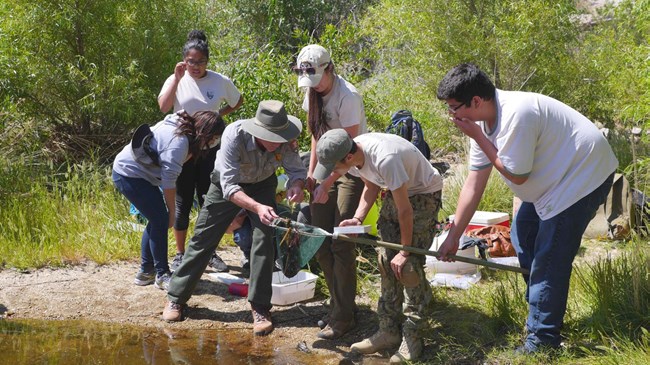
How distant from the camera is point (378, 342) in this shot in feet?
17.1

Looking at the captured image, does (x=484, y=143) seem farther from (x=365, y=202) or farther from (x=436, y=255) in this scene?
(x=365, y=202)

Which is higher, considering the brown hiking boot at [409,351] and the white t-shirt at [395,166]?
the white t-shirt at [395,166]

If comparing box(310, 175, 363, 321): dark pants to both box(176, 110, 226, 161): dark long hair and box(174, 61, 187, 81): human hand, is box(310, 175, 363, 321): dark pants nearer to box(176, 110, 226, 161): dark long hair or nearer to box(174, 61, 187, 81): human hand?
box(176, 110, 226, 161): dark long hair

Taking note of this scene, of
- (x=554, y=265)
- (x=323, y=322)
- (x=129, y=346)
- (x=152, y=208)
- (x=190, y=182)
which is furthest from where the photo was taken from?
(x=190, y=182)

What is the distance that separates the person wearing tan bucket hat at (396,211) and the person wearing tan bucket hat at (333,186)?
170 mm

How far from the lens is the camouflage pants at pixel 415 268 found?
16.5 ft

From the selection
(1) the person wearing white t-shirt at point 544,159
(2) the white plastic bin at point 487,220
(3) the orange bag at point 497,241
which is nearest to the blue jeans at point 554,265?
(1) the person wearing white t-shirt at point 544,159

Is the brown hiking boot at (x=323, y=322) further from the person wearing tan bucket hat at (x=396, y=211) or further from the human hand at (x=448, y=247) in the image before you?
the human hand at (x=448, y=247)

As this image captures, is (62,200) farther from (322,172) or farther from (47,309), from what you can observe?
(322,172)

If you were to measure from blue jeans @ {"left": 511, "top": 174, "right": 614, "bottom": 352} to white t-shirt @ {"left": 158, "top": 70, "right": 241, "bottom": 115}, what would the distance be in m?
3.02

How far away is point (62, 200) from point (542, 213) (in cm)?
517

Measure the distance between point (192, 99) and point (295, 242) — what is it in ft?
6.28

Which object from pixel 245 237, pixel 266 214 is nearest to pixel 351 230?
pixel 266 214

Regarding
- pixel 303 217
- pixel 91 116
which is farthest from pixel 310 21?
pixel 303 217
